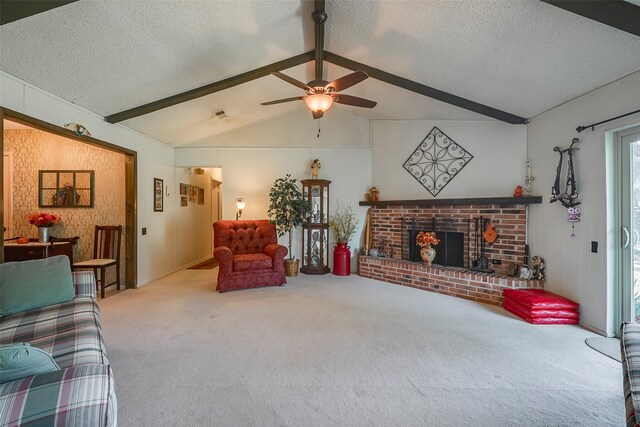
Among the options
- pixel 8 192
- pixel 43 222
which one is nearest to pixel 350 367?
pixel 43 222

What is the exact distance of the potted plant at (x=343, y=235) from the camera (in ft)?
17.0

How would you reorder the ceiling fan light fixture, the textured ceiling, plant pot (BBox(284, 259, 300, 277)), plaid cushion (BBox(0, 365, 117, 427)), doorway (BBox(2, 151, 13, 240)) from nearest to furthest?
1. plaid cushion (BBox(0, 365, 117, 427))
2. the textured ceiling
3. the ceiling fan light fixture
4. doorway (BBox(2, 151, 13, 240))
5. plant pot (BBox(284, 259, 300, 277))

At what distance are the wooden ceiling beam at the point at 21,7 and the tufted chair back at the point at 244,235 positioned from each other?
10.1ft

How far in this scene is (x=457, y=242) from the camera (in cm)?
452

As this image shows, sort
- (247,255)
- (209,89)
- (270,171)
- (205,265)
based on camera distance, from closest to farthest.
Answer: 1. (209,89)
2. (247,255)
3. (270,171)
4. (205,265)

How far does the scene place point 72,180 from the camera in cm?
454

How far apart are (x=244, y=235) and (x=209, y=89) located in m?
2.26

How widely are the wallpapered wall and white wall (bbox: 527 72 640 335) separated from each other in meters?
5.99

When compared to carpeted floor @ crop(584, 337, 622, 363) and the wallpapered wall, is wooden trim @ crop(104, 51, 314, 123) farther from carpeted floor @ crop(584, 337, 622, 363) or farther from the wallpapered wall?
carpeted floor @ crop(584, 337, 622, 363)

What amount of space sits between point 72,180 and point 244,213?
107 inches

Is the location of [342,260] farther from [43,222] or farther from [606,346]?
[43,222]

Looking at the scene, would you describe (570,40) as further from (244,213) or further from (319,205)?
(244,213)

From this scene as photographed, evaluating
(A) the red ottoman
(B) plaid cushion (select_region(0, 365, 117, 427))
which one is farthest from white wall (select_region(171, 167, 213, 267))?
(A) the red ottoman

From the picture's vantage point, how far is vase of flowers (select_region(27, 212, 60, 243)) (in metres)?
4.09
